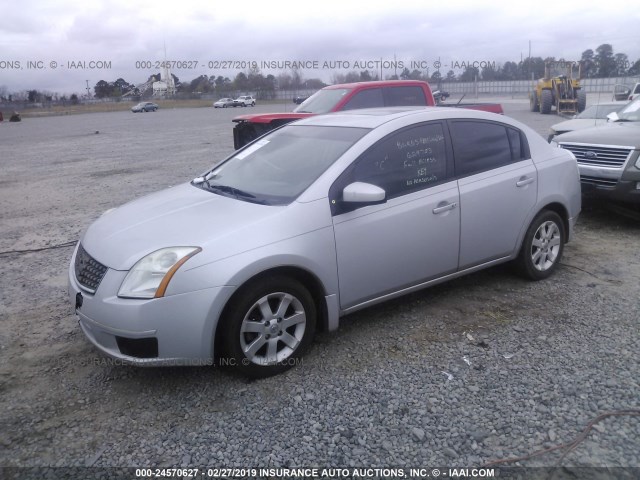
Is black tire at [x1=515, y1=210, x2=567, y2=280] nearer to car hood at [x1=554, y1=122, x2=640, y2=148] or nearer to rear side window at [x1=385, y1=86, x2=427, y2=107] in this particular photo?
car hood at [x1=554, y1=122, x2=640, y2=148]

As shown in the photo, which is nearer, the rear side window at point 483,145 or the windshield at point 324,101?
the rear side window at point 483,145

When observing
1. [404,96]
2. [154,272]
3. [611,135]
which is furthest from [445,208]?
[404,96]

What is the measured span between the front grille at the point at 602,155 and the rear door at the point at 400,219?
11.4 feet

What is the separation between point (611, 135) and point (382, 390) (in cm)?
535

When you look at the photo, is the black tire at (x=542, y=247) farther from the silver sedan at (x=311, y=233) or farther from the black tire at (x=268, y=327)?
the black tire at (x=268, y=327)

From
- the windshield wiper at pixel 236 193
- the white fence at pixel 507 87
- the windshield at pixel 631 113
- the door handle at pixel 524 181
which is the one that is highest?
the white fence at pixel 507 87

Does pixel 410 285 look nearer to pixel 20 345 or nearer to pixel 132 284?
pixel 132 284

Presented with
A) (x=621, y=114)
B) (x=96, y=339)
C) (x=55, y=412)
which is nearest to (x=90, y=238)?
(x=96, y=339)

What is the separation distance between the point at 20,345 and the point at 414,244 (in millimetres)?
3026

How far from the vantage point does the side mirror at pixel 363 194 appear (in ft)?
11.9

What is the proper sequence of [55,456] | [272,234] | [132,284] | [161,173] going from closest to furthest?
[55,456], [132,284], [272,234], [161,173]

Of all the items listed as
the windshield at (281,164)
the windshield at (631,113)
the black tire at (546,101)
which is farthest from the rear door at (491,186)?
the black tire at (546,101)

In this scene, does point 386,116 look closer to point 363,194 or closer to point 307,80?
point 363,194

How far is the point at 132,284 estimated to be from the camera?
10.6 ft
